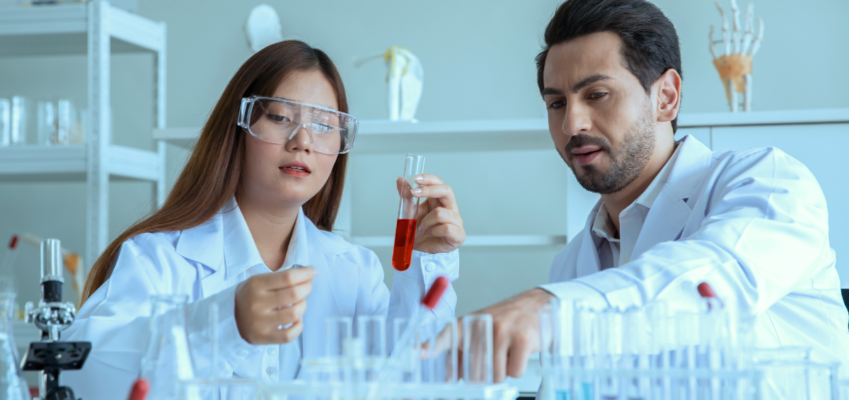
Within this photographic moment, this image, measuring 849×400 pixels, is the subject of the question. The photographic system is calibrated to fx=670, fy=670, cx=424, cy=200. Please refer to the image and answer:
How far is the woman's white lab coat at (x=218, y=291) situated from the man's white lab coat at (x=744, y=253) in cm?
40

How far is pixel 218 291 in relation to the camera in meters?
1.34

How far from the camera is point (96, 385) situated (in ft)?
3.14

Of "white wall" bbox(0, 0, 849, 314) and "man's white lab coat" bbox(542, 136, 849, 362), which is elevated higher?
"white wall" bbox(0, 0, 849, 314)

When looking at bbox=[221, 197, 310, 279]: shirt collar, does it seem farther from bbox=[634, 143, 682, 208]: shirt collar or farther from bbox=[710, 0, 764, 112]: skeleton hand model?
bbox=[710, 0, 764, 112]: skeleton hand model

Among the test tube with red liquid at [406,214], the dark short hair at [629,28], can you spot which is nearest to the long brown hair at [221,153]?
the test tube with red liquid at [406,214]

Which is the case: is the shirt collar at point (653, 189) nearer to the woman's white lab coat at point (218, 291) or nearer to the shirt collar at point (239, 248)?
the woman's white lab coat at point (218, 291)

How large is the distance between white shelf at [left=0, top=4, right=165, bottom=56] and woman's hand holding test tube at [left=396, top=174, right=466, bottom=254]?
1577mm

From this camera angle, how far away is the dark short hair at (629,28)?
1.42 meters

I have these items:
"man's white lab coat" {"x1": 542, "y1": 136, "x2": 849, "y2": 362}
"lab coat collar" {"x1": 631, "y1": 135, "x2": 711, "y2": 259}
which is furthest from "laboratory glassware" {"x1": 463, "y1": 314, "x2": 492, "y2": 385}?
"lab coat collar" {"x1": 631, "y1": 135, "x2": 711, "y2": 259}

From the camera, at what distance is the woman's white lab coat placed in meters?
0.92

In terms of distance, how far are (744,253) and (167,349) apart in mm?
751

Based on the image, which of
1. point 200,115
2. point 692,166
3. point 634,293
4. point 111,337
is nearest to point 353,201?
point 200,115

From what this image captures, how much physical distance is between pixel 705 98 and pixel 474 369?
229 cm

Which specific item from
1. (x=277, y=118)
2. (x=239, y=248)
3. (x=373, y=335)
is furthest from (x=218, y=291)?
(x=373, y=335)
